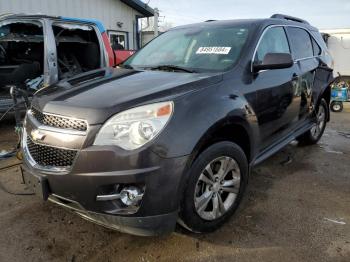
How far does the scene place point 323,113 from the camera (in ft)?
19.0

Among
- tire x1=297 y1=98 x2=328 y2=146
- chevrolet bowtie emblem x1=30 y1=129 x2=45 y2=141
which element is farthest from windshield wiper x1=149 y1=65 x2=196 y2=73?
tire x1=297 y1=98 x2=328 y2=146

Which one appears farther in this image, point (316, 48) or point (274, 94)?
point (316, 48)

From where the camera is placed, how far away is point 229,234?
2.97m

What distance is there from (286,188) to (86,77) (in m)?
2.49

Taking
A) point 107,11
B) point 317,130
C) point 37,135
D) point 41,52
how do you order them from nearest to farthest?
point 37,135 → point 317,130 → point 41,52 → point 107,11

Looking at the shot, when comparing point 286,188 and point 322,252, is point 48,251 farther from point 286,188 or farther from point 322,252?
point 286,188

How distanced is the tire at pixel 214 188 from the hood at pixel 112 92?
0.54 meters

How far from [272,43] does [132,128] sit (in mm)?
2209

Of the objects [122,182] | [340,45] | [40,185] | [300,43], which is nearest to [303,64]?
[300,43]

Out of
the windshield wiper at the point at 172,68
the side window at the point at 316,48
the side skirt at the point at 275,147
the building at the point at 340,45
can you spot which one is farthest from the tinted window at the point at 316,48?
the building at the point at 340,45

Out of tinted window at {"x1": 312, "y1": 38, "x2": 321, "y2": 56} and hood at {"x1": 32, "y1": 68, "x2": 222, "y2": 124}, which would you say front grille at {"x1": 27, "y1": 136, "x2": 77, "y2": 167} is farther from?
tinted window at {"x1": 312, "y1": 38, "x2": 321, "y2": 56}

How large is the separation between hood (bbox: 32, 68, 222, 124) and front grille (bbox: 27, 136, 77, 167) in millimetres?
263

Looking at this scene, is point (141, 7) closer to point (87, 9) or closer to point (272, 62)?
point (87, 9)

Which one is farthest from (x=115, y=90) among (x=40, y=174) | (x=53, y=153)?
(x=40, y=174)
